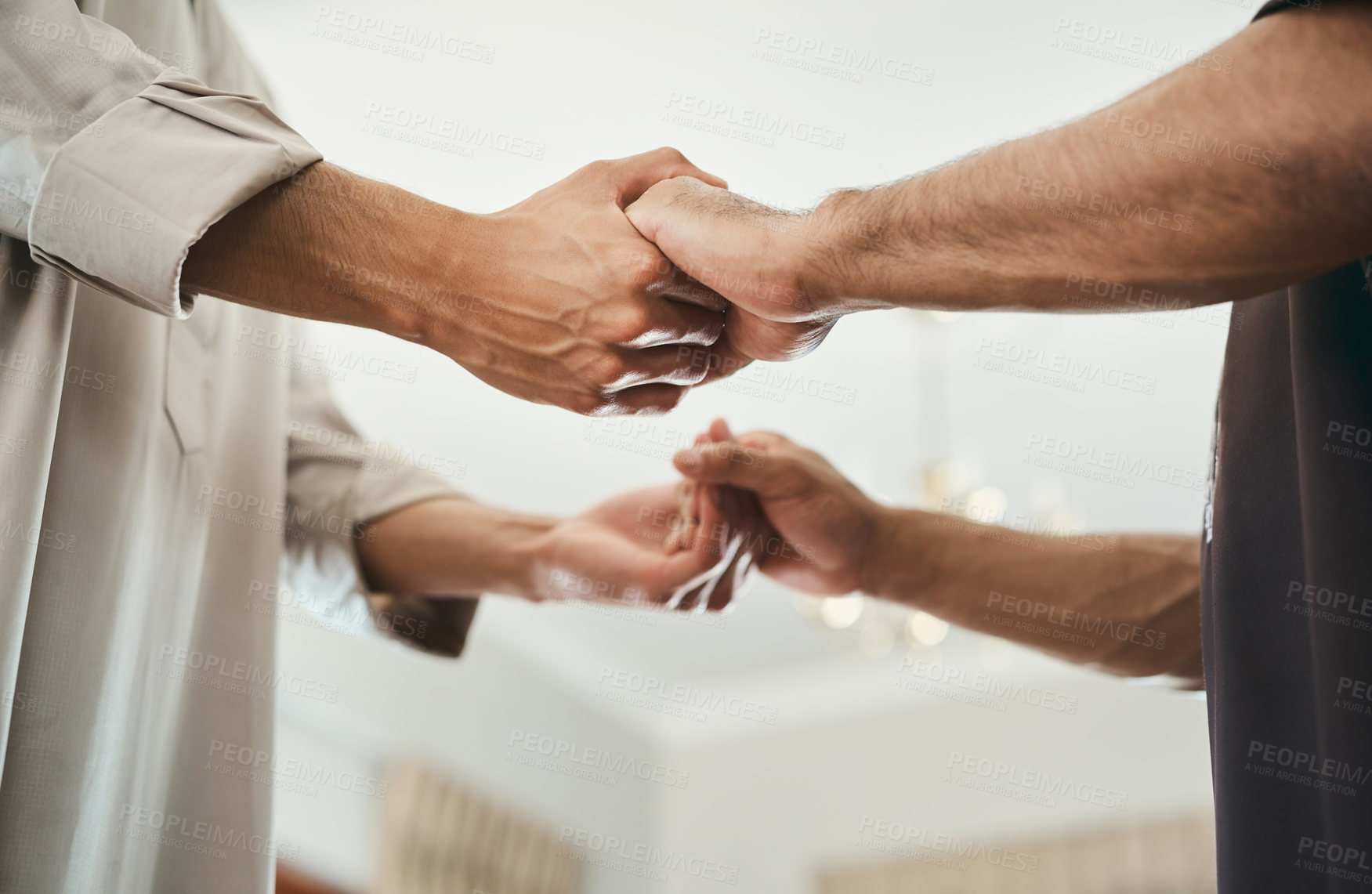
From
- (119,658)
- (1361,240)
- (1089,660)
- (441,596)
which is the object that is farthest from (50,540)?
(1089,660)

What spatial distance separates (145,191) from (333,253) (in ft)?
0.59

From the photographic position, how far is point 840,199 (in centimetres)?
109

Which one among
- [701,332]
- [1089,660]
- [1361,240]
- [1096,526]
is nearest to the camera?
[1361,240]

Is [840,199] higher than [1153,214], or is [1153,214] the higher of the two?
[840,199]

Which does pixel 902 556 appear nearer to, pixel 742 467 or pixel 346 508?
pixel 742 467

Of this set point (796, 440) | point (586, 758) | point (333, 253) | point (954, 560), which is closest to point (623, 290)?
point (333, 253)

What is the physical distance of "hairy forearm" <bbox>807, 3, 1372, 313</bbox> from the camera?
29.4 inches

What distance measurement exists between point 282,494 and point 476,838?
359 cm

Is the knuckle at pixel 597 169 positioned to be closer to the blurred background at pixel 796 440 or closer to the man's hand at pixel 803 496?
the man's hand at pixel 803 496

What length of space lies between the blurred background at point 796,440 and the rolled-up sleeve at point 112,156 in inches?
30.5

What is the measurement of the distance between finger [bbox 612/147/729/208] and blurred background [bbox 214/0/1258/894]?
0.71m

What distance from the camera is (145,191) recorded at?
0.90 metres

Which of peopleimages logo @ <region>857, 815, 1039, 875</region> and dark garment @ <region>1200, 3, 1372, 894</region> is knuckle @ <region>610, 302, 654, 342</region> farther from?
peopleimages logo @ <region>857, 815, 1039, 875</region>

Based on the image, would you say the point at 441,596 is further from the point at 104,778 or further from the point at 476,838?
the point at 476,838
